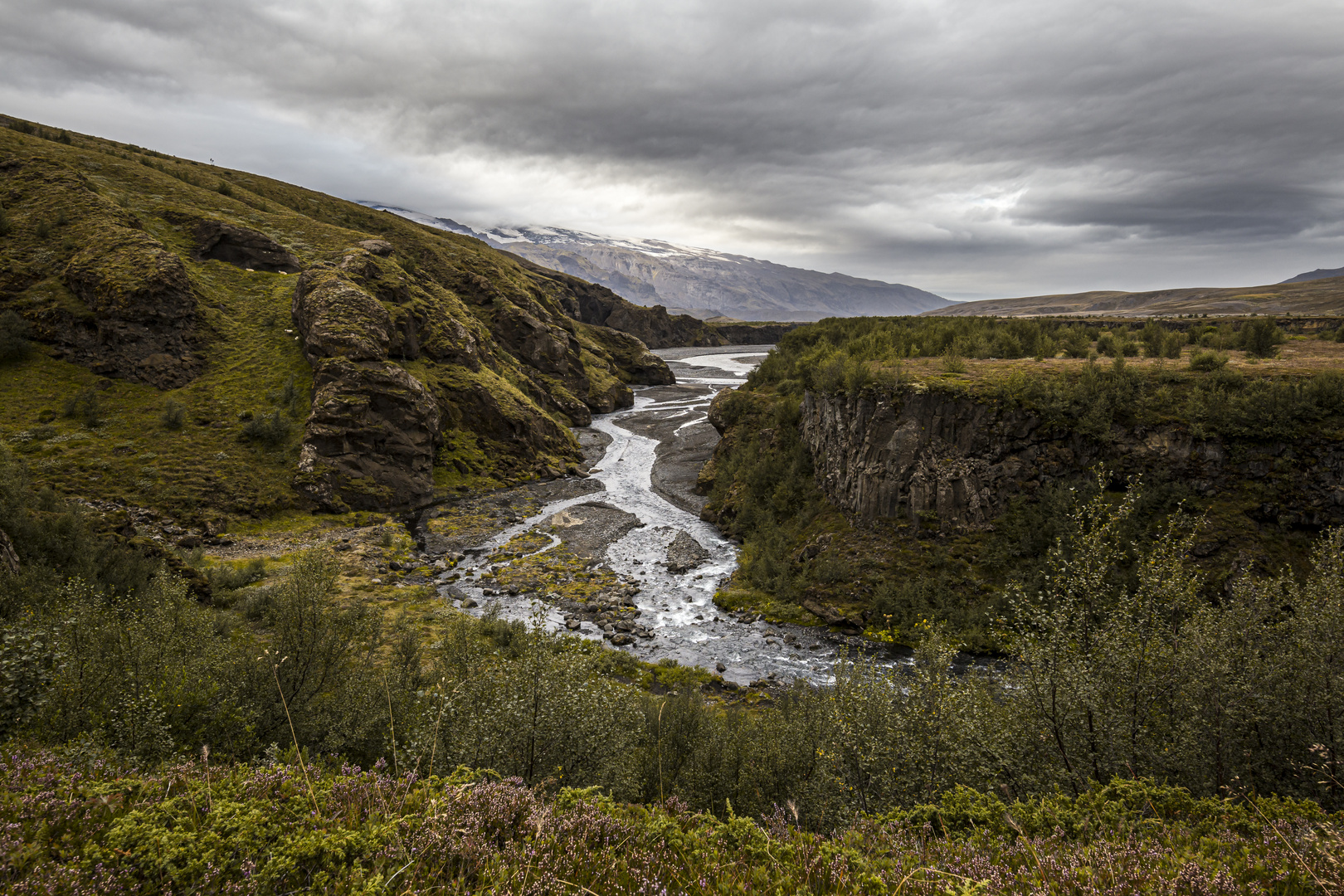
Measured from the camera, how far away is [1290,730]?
1053cm

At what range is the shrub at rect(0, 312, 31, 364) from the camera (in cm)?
4272

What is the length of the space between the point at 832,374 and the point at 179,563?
4208 centimetres

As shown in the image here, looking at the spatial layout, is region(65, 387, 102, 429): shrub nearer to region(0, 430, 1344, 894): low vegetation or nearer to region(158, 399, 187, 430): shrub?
region(158, 399, 187, 430): shrub

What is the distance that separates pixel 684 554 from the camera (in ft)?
138

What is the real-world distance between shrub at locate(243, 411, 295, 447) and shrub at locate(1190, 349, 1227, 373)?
67.4m

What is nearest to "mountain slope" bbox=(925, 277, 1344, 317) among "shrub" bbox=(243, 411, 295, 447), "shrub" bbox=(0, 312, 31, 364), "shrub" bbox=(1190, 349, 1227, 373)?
"shrub" bbox=(1190, 349, 1227, 373)

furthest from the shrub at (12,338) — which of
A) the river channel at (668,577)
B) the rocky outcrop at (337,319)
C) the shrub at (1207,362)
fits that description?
the shrub at (1207,362)

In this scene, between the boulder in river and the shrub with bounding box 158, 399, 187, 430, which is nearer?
the boulder in river

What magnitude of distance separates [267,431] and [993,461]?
187 feet

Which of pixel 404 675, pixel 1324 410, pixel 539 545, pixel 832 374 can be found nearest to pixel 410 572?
pixel 539 545

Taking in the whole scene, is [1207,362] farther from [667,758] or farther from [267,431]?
[267,431]

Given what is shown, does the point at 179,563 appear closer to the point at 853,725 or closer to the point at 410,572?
the point at 410,572

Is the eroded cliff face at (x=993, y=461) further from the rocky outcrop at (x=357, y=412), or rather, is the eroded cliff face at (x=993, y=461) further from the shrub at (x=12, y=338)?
the shrub at (x=12, y=338)

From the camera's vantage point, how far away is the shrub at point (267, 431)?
1795 inches
